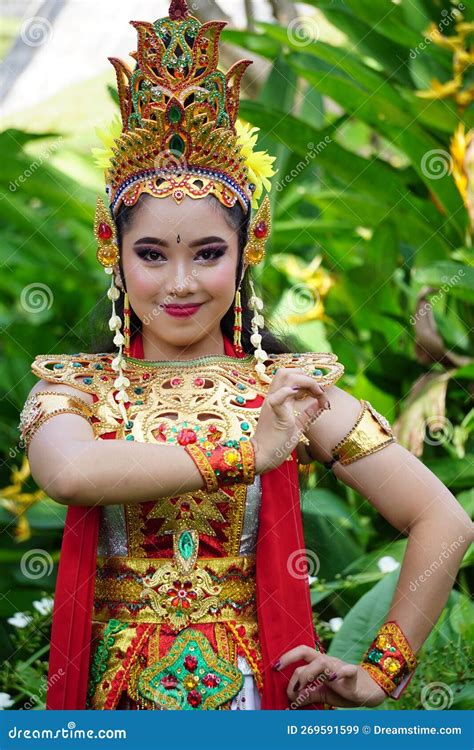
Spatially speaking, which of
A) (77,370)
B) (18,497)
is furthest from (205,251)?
(18,497)

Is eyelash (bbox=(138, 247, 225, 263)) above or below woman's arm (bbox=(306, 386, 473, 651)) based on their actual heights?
above

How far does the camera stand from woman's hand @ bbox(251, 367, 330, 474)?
2234 millimetres

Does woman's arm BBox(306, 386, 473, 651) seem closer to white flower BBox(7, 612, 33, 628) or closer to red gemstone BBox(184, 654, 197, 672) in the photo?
red gemstone BBox(184, 654, 197, 672)

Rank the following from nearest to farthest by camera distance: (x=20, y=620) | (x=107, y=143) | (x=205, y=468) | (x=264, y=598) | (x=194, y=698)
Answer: (x=205, y=468) < (x=194, y=698) < (x=264, y=598) < (x=107, y=143) < (x=20, y=620)

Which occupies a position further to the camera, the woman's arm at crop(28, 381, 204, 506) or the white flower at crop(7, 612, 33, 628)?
the white flower at crop(7, 612, 33, 628)

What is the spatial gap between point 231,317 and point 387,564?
1.25 m

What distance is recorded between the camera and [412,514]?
8.18 feet

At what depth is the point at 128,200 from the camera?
2521 millimetres

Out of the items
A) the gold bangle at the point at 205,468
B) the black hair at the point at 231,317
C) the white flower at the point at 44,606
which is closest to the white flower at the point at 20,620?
the white flower at the point at 44,606

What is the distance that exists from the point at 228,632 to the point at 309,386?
0.54 m

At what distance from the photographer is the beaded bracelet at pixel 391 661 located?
2406 millimetres

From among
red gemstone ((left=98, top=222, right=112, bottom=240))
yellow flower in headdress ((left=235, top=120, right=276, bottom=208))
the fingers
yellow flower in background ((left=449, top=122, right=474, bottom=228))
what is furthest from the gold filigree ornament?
yellow flower in background ((left=449, top=122, right=474, bottom=228))

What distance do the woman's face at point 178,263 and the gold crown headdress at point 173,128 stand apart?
40 millimetres

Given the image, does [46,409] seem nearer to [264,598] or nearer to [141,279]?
[141,279]
